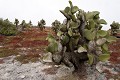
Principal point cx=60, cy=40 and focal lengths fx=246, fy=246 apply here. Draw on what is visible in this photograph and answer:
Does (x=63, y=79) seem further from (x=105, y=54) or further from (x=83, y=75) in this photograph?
(x=105, y=54)

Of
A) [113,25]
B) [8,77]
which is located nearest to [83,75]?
[8,77]

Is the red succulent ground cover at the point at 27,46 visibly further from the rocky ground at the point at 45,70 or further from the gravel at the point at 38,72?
the gravel at the point at 38,72

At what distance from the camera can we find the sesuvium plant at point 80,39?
17.6 metres

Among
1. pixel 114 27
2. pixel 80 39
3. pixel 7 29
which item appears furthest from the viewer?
pixel 7 29

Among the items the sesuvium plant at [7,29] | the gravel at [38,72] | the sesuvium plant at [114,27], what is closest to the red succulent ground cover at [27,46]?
the gravel at [38,72]

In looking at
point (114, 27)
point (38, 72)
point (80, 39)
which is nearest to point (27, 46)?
point (38, 72)

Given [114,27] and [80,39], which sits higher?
[114,27]

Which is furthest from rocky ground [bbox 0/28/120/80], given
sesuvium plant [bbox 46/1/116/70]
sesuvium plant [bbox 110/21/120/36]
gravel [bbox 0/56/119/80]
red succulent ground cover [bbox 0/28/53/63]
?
sesuvium plant [bbox 110/21/120/36]

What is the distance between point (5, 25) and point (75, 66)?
3688 centimetres

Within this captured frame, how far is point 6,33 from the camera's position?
5138 centimetres

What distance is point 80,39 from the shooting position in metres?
18.3

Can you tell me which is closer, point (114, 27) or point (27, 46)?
point (27, 46)

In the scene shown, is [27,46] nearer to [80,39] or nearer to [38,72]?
[38,72]

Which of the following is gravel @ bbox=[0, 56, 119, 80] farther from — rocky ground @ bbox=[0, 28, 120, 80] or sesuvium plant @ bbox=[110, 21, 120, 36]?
sesuvium plant @ bbox=[110, 21, 120, 36]
